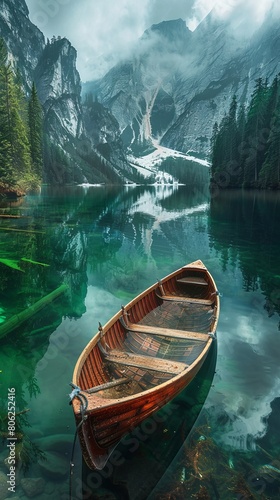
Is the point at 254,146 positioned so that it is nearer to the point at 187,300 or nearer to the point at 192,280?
the point at 192,280

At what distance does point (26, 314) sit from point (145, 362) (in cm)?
666

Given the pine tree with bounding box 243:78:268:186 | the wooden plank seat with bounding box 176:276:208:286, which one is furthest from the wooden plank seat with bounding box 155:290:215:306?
the pine tree with bounding box 243:78:268:186

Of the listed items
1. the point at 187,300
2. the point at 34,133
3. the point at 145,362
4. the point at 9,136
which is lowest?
the point at 187,300

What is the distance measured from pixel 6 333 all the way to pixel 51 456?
586 cm

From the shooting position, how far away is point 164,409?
8492 mm

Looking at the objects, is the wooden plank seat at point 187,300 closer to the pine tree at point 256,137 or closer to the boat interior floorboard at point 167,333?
the boat interior floorboard at point 167,333

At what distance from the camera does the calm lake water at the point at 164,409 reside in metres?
6.41

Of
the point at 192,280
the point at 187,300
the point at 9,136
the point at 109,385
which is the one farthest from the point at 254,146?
the point at 109,385

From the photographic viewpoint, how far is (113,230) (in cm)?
3538

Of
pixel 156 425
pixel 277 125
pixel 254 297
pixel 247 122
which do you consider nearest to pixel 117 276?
pixel 254 297

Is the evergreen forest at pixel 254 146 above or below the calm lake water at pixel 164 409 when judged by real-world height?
above

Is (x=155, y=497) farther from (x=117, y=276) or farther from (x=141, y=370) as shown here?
(x=117, y=276)

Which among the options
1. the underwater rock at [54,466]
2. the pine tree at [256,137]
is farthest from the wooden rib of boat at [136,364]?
the pine tree at [256,137]

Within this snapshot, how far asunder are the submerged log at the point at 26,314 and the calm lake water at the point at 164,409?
3.7 inches
